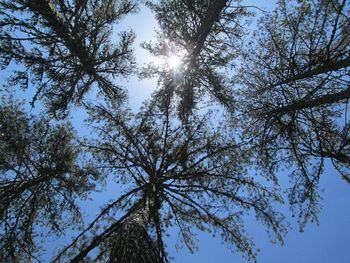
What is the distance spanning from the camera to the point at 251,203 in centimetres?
1020

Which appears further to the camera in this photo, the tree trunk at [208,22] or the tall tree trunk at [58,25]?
the tree trunk at [208,22]

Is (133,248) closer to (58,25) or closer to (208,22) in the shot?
(58,25)

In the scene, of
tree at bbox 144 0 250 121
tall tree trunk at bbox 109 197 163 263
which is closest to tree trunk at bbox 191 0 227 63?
tree at bbox 144 0 250 121

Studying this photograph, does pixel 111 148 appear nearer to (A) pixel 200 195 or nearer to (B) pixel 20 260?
(A) pixel 200 195

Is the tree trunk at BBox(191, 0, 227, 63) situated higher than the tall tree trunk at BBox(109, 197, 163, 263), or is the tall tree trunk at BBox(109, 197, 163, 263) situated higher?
the tree trunk at BBox(191, 0, 227, 63)

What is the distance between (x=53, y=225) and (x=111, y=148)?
10.8ft

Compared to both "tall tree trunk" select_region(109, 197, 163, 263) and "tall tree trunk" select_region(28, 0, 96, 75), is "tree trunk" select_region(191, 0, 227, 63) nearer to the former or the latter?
"tall tree trunk" select_region(28, 0, 96, 75)

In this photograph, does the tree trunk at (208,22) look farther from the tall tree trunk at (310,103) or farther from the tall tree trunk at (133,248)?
the tall tree trunk at (133,248)

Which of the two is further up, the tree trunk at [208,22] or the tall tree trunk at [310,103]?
the tree trunk at [208,22]

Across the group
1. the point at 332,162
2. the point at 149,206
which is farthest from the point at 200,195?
the point at 332,162

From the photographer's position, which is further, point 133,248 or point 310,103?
point 310,103

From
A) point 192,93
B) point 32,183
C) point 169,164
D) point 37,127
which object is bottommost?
point 169,164

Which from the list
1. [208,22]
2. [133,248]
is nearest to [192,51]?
Result: [208,22]

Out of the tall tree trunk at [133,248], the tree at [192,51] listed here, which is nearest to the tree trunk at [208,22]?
the tree at [192,51]
